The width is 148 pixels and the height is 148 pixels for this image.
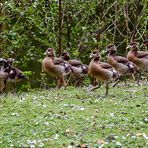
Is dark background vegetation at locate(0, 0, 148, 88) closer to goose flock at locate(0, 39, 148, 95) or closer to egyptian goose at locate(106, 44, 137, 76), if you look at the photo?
goose flock at locate(0, 39, 148, 95)

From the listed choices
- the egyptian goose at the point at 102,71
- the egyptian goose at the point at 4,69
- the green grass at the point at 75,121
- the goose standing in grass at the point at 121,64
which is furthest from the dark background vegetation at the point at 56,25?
→ the green grass at the point at 75,121

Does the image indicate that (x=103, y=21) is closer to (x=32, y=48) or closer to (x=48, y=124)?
(x=32, y=48)

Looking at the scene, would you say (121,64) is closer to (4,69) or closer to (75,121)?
(4,69)

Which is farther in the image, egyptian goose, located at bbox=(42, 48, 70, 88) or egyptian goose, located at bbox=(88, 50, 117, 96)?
egyptian goose, located at bbox=(42, 48, 70, 88)

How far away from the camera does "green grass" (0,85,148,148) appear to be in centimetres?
994

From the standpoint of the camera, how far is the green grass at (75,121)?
9.94 m

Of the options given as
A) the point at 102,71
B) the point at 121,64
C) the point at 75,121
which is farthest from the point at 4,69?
the point at 75,121

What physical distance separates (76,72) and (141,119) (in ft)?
24.0

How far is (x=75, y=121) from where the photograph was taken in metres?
11.5

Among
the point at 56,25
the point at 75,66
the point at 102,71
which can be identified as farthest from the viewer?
the point at 56,25

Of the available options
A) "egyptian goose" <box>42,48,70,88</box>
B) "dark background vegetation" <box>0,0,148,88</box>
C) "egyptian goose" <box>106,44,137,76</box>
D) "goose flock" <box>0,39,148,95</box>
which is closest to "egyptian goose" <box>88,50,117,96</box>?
"goose flock" <box>0,39,148,95</box>

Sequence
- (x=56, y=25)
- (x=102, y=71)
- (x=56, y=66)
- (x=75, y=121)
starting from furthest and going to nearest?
(x=56, y=25)
(x=56, y=66)
(x=102, y=71)
(x=75, y=121)

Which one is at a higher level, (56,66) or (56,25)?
(56,25)

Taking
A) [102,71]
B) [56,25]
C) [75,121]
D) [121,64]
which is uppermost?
[56,25]
